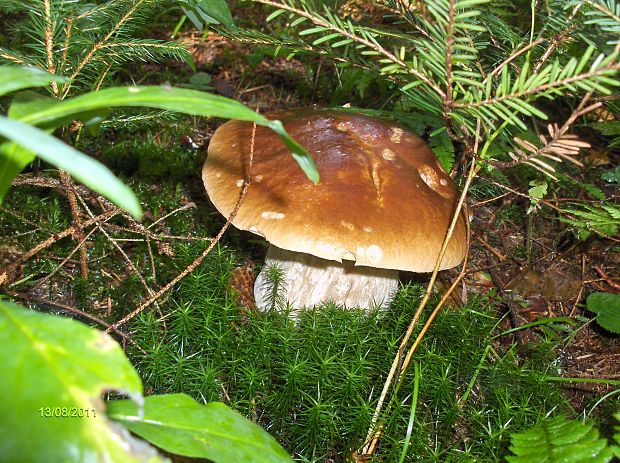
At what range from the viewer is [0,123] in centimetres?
84

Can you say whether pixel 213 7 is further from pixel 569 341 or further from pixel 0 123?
pixel 569 341

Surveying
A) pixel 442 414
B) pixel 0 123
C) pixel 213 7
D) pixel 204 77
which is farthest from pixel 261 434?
pixel 204 77

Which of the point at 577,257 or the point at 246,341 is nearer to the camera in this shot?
the point at 246,341

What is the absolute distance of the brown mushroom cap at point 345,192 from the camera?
2.00 m

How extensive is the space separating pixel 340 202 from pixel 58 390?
137cm

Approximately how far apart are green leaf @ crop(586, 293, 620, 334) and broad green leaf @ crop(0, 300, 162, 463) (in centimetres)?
273

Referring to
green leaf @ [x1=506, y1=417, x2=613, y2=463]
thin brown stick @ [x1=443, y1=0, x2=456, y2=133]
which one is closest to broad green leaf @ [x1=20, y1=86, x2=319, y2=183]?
thin brown stick @ [x1=443, y1=0, x2=456, y2=133]

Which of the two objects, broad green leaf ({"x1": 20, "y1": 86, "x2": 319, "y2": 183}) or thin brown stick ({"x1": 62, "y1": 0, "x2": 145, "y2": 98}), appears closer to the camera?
broad green leaf ({"x1": 20, "y1": 86, "x2": 319, "y2": 183})

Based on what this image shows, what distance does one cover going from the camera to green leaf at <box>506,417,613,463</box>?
1.60m

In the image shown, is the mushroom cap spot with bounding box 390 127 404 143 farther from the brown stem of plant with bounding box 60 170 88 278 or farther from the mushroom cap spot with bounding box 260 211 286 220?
the brown stem of plant with bounding box 60 170 88 278

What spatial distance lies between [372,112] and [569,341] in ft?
5.34

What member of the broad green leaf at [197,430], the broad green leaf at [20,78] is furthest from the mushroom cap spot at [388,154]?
the broad green leaf at [20,78]

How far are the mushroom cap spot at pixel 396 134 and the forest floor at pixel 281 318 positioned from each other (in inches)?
20.7

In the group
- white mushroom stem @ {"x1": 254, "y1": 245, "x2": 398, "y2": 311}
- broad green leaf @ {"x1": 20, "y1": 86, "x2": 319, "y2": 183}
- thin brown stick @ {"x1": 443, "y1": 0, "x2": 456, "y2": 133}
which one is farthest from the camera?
white mushroom stem @ {"x1": 254, "y1": 245, "x2": 398, "y2": 311}
